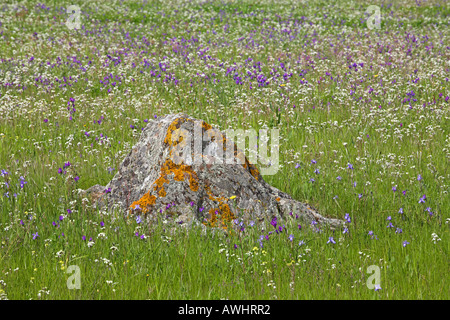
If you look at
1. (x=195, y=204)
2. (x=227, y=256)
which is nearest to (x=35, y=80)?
(x=195, y=204)

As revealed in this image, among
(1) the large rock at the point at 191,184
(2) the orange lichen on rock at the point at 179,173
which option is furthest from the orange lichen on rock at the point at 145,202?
(2) the orange lichen on rock at the point at 179,173

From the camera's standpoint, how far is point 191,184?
18.5 feet

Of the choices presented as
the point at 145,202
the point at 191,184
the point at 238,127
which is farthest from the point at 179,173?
the point at 238,127

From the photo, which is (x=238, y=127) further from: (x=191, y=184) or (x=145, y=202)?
(x=145, y=202)

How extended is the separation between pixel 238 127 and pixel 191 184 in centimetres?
369

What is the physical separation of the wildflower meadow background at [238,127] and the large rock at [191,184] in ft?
0.73

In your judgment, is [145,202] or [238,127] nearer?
[145,202]

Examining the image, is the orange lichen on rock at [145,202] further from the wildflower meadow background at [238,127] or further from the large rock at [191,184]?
the wildflower meadow background at [238,127]

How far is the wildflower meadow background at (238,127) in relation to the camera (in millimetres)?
4609

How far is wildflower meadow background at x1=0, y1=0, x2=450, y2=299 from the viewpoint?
181 inches

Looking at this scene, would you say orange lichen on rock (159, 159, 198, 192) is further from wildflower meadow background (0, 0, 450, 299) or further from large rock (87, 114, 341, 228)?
wildflower meadow background (0, 0, 450, 299)

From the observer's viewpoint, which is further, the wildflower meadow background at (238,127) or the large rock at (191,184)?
the large rock at (191,184)

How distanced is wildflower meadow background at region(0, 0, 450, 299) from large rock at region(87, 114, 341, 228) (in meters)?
0.22

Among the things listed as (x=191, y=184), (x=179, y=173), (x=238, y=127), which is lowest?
(x=191, y=184)
